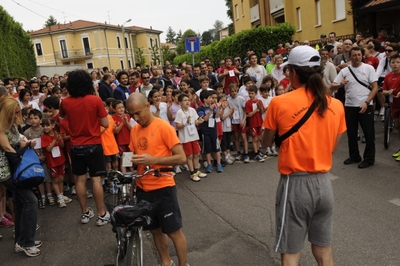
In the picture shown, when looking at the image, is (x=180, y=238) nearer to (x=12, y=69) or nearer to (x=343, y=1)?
(x=343, y=1)

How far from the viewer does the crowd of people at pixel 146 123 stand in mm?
3258

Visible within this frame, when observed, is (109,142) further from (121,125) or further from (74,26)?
(74,26)

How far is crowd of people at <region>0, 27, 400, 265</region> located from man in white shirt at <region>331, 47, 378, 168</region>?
0.02 meters

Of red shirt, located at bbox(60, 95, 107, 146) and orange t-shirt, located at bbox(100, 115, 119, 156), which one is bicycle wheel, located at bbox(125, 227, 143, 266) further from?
orange t-shirt, located at bbox(100, 115, 119, 156)

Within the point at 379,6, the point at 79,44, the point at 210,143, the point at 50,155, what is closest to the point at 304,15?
the point at 379,6

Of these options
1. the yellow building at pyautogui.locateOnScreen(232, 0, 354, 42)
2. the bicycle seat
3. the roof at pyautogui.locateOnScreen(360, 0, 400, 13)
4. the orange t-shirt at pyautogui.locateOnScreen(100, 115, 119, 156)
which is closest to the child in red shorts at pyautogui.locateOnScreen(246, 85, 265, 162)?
the orange t-shirt at pyautogui.locateOnScreen(100, 115, 119, 156)

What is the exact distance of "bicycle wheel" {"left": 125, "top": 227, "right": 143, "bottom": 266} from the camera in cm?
290

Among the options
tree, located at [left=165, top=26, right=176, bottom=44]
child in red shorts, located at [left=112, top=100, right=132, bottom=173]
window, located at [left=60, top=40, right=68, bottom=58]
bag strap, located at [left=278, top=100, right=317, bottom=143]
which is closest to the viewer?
bag strap, located at [left=278, top=100, right=317, bottom=143]

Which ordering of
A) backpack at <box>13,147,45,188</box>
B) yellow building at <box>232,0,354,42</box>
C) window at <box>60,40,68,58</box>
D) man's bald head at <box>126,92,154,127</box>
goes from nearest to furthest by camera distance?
man's bald head at <box>126,92,154,127</box>, backpack at <box>13,147,45,188</box>, yellow building at <box>232,0,354,42</box>, window at <box>60,40,68,58</box>

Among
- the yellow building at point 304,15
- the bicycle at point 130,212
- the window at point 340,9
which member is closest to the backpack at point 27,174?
the bicycle at point 130,212

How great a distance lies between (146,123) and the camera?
3.18 metres

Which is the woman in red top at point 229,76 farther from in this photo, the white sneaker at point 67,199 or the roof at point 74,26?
the roof at point 74,26

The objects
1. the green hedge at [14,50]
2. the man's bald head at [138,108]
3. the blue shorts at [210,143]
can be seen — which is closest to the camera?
the man's bald head at [138,108]

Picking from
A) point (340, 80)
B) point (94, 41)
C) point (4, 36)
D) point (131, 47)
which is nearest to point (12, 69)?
point (4, 36)
